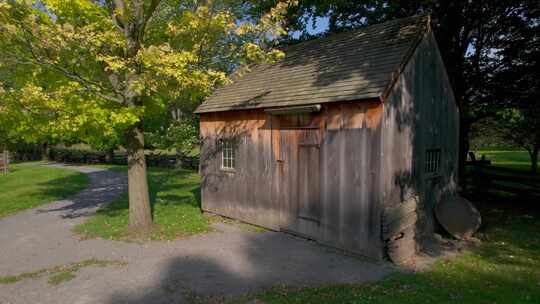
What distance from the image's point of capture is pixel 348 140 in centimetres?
788

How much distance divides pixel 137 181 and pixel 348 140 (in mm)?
5834

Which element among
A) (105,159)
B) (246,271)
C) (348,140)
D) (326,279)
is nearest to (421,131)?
(348,140)

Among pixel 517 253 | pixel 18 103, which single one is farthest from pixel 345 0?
pixel 18 103

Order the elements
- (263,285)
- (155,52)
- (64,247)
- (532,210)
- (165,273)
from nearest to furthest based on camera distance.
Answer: (263,285)
(165,273)
(155,52)
(64,247)
(532,210)

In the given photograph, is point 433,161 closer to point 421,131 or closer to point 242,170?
point 421,131

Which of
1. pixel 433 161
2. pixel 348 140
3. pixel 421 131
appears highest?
pixel 421 131

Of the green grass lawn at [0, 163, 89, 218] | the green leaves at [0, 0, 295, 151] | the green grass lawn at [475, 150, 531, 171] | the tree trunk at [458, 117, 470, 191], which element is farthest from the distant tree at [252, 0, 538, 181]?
the green grass lawn at [0, 163, 89, 218]

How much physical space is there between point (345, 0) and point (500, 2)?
551 centimetres

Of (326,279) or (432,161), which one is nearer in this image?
(326,279)

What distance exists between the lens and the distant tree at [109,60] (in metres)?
7.22

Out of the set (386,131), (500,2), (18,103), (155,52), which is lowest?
(386,131)

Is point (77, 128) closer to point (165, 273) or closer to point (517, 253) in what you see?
point (165, 273)

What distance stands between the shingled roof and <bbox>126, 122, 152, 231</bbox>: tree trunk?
286cm

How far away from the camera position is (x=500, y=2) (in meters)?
12.2
